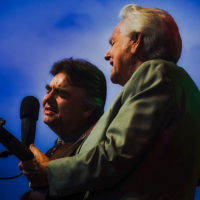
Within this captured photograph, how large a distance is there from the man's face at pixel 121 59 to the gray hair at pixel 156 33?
0.11 ft

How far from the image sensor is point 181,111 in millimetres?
1255

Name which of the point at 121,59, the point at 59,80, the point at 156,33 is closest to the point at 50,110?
the point at 59,80

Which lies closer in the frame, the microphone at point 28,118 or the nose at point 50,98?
the microphone at point 28,118

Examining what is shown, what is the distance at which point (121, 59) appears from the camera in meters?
1.49

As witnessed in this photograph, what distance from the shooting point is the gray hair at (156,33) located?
1448mm

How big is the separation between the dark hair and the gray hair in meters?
0.45

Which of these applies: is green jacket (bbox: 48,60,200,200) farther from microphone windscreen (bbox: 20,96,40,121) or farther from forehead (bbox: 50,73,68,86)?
forehead (bbox: 50,73,68,86)

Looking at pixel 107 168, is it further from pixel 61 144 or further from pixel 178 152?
pixel 61 144

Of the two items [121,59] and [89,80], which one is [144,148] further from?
[89,80]

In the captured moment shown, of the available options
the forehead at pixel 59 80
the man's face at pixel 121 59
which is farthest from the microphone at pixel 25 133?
the man's face at pixel 121 59

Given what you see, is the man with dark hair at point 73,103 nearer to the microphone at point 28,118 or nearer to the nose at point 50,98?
the nose at point 50,98

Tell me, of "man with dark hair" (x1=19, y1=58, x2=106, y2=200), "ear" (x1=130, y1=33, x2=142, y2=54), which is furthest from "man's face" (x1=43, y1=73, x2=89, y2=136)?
"ear" (x1=130, y1=33, x2=142, y2=54)

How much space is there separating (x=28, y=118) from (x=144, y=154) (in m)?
0.56

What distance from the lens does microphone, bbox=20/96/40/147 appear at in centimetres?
154
